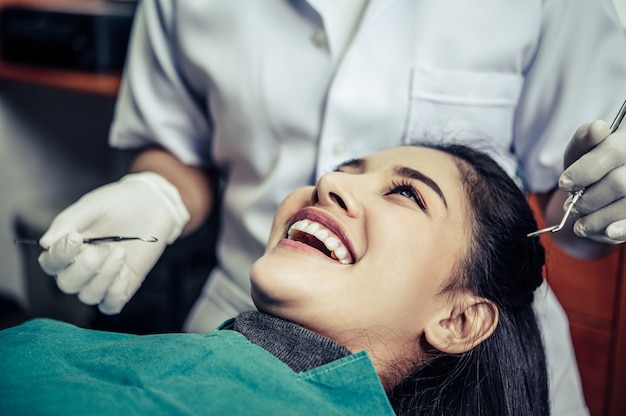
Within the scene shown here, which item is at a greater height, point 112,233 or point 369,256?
point 369,256

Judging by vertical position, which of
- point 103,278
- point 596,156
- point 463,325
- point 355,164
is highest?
point 596,156

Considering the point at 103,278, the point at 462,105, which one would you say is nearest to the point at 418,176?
the point at 462,105

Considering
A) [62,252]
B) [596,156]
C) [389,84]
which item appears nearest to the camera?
[596,156]

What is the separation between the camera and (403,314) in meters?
0.82

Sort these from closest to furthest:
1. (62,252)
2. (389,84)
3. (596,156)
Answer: (596,156)
(62,252)
(389,84)

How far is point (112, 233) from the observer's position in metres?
1.06

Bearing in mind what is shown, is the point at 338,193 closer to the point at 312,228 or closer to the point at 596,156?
the point at 312,228

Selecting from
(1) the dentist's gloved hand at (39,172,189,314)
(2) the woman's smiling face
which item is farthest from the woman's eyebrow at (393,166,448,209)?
(1) the dentist's gloved hand at (39,172,189,314)

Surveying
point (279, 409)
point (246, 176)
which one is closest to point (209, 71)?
point (246, 176)

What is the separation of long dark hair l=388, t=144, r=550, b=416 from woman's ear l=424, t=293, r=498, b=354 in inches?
0.7

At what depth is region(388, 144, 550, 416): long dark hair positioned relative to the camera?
2.76 feet

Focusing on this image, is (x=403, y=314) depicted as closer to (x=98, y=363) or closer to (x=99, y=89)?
(x=98, y=363)

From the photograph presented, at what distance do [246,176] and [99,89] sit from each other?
2.17 feet

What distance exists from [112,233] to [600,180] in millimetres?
704
